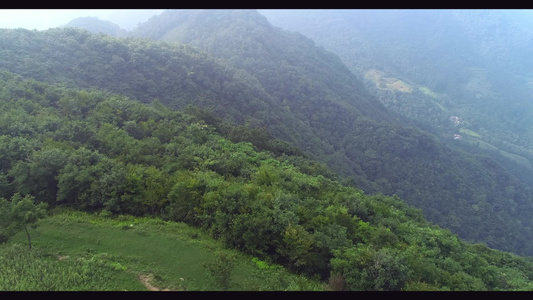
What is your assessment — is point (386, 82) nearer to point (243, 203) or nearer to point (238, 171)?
point (238, 171)

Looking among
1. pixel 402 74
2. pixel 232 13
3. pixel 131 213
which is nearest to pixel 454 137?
pixel 402 74

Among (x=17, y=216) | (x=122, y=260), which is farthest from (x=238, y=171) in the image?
(x=17, y=216)

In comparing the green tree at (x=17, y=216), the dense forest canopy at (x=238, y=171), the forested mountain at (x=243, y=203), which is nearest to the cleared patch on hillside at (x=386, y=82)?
the dense forest canopy at (x=238, y=171)

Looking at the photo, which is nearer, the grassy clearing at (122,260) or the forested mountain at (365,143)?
the grassy clearing at (122,260)

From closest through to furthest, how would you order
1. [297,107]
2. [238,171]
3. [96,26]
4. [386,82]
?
1. [238,171]
2. [297,107]
3. [96,26]
4. [386,82]

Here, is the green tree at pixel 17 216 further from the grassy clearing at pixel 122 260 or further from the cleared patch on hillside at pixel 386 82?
the cleared patch on hillside at pixel 386 82
